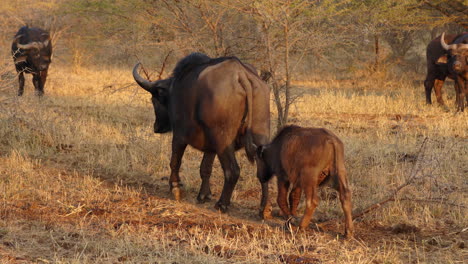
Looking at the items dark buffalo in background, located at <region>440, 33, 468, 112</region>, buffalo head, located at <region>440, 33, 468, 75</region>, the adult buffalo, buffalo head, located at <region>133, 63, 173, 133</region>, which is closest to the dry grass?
the adult buffalo

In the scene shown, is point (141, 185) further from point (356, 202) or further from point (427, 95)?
point (427, 95)

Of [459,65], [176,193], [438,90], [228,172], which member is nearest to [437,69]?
[438,90]

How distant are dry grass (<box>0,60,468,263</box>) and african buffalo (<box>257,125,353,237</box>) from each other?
10.2 inches

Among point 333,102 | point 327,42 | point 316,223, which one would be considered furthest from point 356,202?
point 333,102

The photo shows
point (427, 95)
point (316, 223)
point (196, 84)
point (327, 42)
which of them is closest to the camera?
point (316, 223)

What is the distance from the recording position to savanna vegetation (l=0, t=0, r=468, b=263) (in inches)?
188

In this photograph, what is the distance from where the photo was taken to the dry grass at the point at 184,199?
15.3 ft

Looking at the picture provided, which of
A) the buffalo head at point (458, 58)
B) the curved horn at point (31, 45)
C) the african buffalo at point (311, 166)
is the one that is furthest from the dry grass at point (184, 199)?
the curved horn at point (31, 45)

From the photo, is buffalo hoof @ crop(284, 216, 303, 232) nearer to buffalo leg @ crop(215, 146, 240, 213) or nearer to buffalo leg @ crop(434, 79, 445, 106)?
buffalo leg @ crop(215, 146, 240, 213)

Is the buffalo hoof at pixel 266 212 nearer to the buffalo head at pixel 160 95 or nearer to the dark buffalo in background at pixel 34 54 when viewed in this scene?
the buffalo head at pixel 160 95

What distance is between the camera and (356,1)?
14508mm

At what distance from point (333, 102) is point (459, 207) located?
7.23 meters

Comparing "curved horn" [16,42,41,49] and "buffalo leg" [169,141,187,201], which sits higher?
"curved horn" [16,42,41,49]

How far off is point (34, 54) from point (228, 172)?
358 inches
